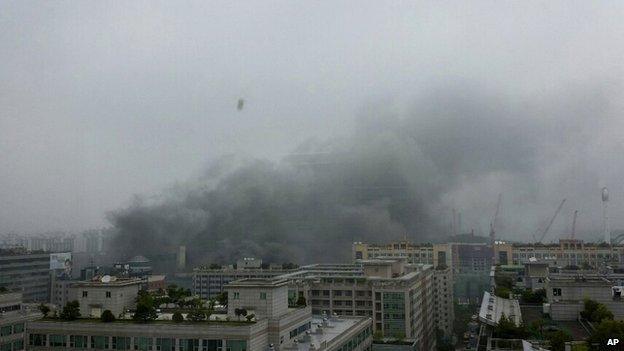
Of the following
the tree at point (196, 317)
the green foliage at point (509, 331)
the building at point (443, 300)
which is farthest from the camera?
the building at point (443, 300)

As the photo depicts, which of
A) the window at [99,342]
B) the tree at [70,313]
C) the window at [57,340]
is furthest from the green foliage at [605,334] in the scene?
the tree at [70,313]

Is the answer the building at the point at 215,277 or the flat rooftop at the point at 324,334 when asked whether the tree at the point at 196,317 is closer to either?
the flat rooftop at the point at 324,334

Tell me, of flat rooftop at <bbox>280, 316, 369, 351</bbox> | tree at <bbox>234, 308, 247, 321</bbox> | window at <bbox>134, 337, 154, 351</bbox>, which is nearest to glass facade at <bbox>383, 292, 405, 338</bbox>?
flat rooftop at <bbox>280, 316, 369, 351</bbox>

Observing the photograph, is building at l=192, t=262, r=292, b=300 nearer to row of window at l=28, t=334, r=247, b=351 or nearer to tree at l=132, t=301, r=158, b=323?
row of window at l=28, t=334, r=247, b=351

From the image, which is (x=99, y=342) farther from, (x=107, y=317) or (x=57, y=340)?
(x=57, y=340)

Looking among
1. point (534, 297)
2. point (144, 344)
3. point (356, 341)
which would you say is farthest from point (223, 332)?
point (534, 297)

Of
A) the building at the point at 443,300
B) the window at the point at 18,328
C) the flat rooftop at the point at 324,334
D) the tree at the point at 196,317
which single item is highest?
the tree at the point at 196,317
